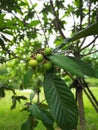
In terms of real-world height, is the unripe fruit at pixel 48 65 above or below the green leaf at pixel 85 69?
above

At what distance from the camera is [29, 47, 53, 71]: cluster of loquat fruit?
0.77 metres

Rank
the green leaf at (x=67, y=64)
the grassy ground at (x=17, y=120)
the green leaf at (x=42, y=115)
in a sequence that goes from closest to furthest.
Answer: the green leaf at (x=67, y=64), the green leaf at (x=42, y=115), the grassy ground at (x=17, y=120)

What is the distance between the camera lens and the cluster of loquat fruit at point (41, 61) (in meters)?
0.77

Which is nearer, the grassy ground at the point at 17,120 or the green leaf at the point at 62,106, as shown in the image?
the green leaf at the point at 62,106

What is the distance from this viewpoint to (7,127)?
4.61 meters

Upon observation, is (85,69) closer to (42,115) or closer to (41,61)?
(41,61)

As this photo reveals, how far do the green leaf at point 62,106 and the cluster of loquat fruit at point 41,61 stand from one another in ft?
0.17

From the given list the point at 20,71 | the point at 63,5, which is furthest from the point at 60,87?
the point at 20,71

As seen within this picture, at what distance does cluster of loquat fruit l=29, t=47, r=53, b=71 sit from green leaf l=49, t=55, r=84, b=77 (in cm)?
2

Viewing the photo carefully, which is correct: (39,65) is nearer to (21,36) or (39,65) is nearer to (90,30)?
(90,30)

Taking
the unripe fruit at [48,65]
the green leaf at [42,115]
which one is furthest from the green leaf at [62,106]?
the green leaf at [42,115]

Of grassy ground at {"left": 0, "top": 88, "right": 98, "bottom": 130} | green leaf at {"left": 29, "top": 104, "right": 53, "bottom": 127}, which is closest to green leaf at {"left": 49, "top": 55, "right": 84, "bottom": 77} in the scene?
green leaf at {"left": 29, "top": 104, "right": 53, "bottom": 127}

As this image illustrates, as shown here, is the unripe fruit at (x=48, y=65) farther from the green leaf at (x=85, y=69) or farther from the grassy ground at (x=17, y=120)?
the grassy ground at (x=17, y=120)

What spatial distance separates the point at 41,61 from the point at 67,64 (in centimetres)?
8
